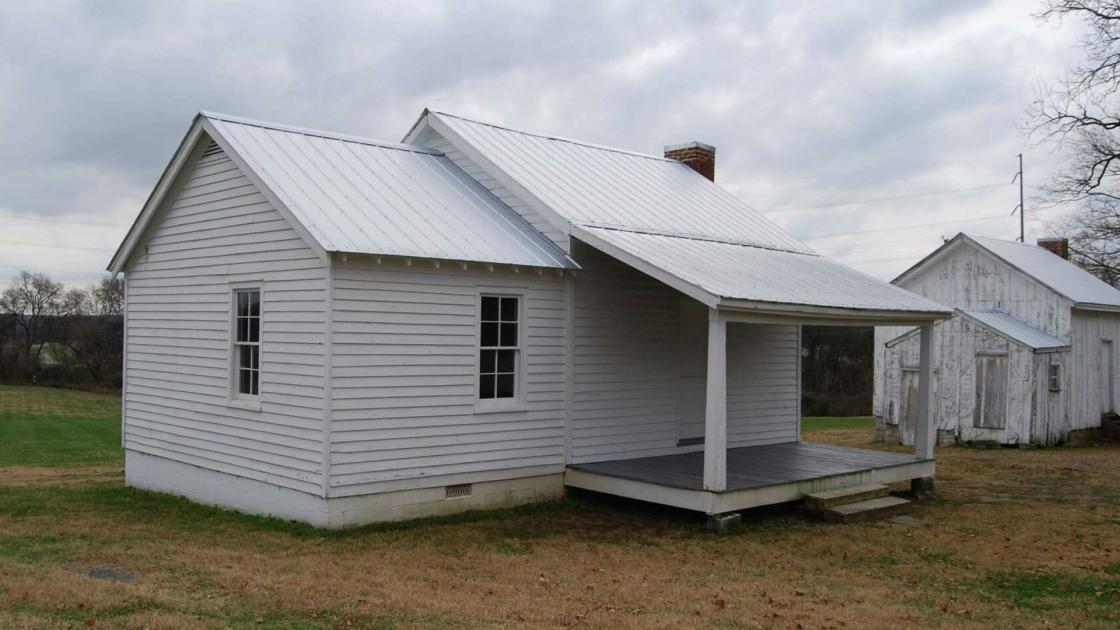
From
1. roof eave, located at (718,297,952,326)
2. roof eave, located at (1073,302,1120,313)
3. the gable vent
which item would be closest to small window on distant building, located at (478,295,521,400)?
roof eave, located at (718,297,952,326)

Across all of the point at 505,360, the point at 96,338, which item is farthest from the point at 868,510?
the point at 96,338

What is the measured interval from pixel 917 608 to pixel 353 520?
20.6ft

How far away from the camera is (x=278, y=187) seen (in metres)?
12.0

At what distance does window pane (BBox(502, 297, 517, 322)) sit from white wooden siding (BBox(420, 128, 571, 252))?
113 centimetres

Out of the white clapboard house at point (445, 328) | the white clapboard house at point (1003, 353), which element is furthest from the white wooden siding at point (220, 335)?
the white clapboard house at point (1003, 353)

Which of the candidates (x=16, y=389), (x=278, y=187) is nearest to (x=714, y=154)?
(x=278, y=187)

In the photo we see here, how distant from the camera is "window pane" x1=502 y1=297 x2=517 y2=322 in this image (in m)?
13.1

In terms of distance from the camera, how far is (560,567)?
10.1 m

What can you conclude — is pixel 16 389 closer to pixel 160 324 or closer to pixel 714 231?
pixel 160 324

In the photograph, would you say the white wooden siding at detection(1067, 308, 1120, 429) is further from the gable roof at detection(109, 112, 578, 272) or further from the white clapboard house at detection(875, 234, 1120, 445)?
the gable roof at detection(109, 112, 578, 272)

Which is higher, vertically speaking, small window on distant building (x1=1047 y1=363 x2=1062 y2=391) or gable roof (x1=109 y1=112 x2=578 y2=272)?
gable roof (x1=109 y1=112 x2=578 y2=272)

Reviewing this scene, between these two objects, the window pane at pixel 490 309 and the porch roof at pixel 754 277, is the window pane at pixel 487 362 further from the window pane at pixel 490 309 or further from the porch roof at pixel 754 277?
the porch roof at pixel 754 277

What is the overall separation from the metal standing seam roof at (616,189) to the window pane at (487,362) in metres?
2.18

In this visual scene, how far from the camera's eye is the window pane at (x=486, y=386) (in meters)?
12.9
